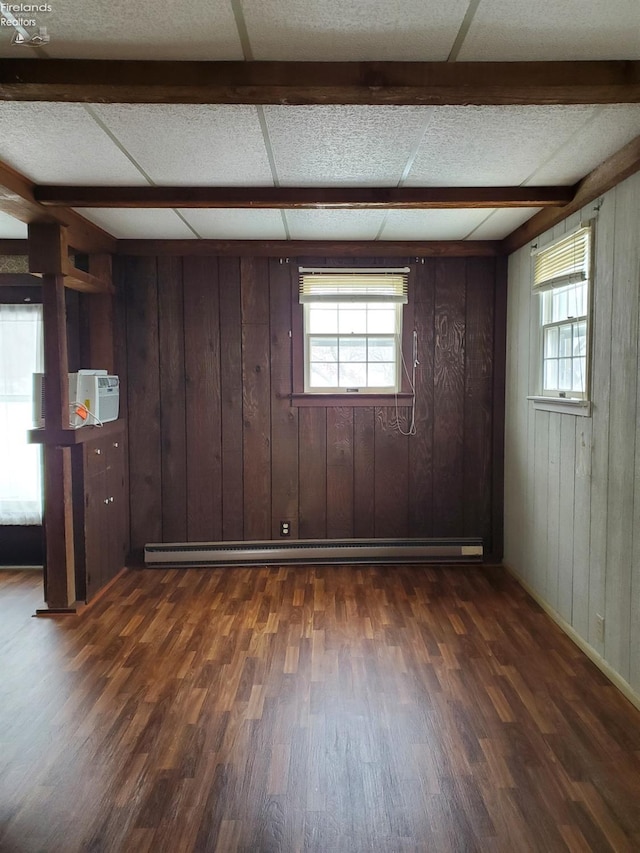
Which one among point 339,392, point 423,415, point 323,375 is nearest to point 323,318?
point 323,375

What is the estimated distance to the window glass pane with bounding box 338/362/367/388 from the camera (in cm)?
445

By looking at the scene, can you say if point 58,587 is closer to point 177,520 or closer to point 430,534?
point 177,520

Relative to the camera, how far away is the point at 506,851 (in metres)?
1.73

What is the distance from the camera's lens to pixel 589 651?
2.95 metres

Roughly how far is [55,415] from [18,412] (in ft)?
3.58

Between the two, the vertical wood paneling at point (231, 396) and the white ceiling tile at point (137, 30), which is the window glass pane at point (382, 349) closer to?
the vertical wood paneling at point (231, 396)

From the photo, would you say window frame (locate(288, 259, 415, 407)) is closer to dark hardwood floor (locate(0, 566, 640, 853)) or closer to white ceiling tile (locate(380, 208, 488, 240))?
white ceiling tile (locate(380, 208, 488, 240))

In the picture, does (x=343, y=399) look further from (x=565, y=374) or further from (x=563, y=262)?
(x=563, y=262)

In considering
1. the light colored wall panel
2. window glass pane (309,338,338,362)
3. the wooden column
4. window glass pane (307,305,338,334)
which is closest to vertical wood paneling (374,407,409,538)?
window glass pane (309,338,338,362)

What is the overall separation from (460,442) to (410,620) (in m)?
1.57

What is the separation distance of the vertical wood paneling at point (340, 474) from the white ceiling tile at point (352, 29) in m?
2.82

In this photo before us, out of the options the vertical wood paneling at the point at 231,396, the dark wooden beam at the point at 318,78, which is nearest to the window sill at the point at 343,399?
the vertical wood paneling at the point at 231,396

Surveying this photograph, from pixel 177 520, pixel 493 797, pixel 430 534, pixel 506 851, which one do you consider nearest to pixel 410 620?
pixel 430 534

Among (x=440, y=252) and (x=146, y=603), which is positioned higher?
(x=440, y=252)
